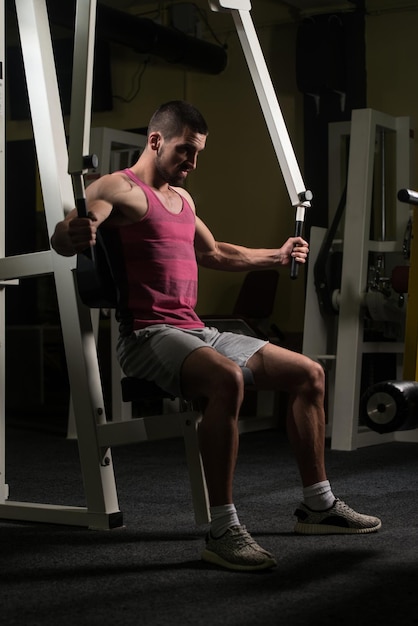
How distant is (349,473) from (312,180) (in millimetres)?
2660

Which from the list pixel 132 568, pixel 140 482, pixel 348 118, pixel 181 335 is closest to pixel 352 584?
pixel 132 568

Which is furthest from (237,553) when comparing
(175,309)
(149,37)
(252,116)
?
(252,116)

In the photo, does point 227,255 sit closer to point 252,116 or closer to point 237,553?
point 237,553

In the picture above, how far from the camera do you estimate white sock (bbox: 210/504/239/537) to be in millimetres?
2703

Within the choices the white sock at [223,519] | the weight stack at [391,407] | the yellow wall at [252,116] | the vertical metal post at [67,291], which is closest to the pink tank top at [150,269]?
the vertical metal post at [67,291]

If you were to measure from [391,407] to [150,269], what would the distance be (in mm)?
1098

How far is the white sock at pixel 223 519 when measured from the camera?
2.70 m

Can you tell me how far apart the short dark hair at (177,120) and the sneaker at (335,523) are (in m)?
1.27

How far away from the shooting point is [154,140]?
315cm

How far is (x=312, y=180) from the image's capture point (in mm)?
6543

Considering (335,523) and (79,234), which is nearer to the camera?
(79,234)

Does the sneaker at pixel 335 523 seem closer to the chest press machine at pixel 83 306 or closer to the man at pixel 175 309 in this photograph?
the man at pixel 175 309

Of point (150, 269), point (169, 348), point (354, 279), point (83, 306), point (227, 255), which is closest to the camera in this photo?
point (169, 348)

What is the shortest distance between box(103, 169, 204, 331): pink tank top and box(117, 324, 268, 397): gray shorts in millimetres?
51
